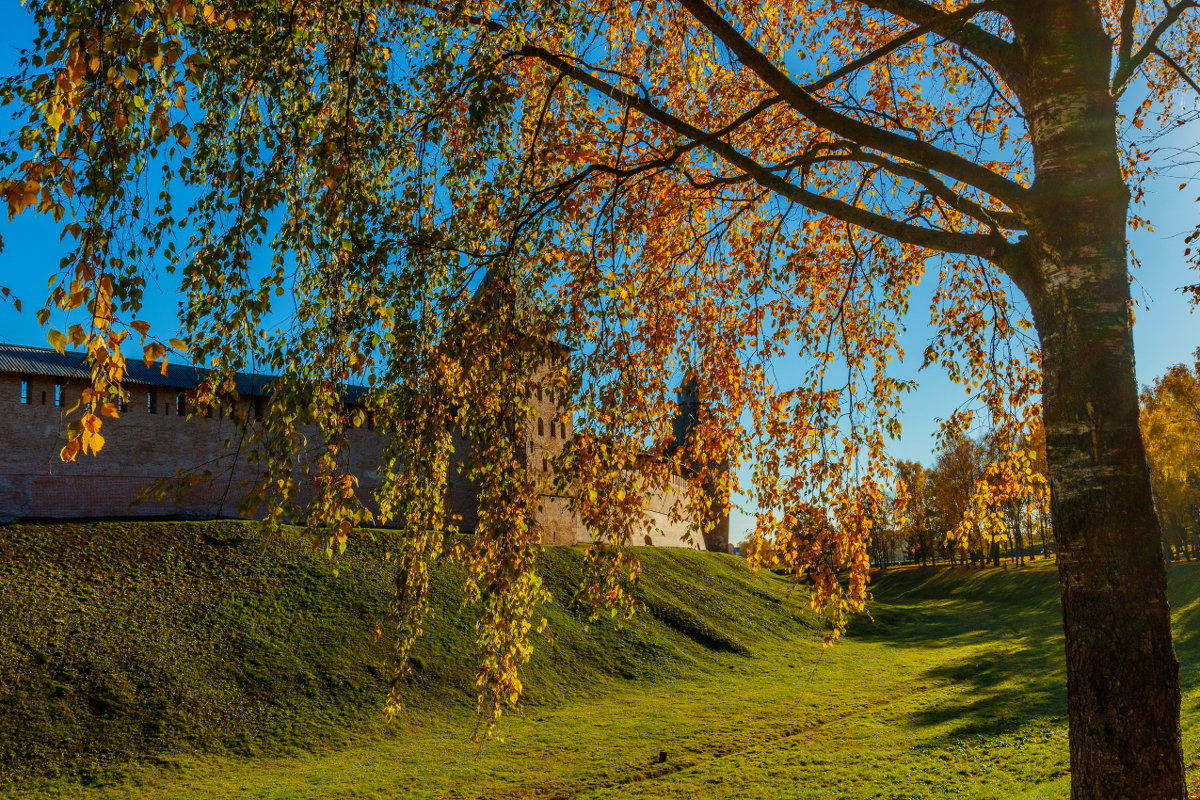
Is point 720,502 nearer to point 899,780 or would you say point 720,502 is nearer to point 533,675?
point 899,780

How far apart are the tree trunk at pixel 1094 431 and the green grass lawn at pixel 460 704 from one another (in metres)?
3.16

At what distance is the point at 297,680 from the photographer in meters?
15.4

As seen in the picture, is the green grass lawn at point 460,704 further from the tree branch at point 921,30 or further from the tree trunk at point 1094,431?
the tree branch at point 921,30

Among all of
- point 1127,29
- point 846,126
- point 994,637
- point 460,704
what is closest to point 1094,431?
point 846,126

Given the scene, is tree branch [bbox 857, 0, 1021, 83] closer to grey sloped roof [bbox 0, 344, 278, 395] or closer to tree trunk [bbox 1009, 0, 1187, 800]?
tree trunk [bbox 1009, 0, 1187, 800]

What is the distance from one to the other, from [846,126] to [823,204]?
0.54 m

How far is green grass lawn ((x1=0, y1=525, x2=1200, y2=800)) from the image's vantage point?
10906 mm

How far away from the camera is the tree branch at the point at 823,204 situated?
5.01 metres

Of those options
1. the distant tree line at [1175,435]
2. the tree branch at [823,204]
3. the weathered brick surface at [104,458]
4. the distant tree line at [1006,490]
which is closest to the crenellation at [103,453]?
the weathered brick surface at [104,458]

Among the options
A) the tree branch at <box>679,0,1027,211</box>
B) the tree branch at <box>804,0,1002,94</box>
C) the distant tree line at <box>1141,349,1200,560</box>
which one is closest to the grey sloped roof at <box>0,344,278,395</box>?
the tree branch at <box>679,0,1027,211</box>

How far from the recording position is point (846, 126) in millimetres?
4949

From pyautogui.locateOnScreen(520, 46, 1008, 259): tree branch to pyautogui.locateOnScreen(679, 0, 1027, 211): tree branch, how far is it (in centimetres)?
32

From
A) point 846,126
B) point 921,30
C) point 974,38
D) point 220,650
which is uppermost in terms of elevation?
point 974,38

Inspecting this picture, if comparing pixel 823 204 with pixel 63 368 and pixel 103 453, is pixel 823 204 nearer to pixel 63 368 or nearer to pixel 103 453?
pixel 63 368
